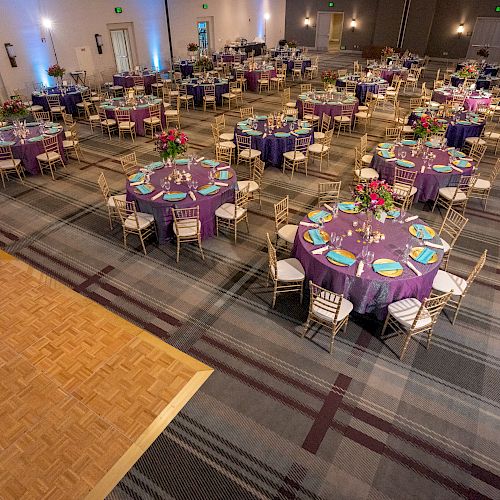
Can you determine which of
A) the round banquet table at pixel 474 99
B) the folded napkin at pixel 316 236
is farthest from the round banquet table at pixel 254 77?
the folded napkin at pixel 316 236

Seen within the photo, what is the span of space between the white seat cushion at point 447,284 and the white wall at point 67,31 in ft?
49.6

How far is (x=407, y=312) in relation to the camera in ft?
13.9

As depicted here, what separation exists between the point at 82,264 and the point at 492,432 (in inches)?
218

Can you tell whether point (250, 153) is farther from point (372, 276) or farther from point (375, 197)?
point (372, 276)

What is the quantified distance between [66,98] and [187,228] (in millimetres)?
9455

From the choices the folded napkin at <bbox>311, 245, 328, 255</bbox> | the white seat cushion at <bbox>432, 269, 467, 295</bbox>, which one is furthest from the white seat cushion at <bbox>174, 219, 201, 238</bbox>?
the white seat cushion at <bbox>432, 269, 467, 295</bbox>

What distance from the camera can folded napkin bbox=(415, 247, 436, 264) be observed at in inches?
173

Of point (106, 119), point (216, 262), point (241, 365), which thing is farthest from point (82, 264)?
point (106, 119)

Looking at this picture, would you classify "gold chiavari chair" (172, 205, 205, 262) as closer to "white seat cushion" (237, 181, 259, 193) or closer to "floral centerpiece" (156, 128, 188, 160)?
"floral centerpiece" (156, 128, 188, 160)

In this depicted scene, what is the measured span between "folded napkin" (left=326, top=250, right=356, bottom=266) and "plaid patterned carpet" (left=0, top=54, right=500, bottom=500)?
839mm

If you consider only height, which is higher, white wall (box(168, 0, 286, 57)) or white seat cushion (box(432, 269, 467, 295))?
white wall (box(168, 0, 286, 57))

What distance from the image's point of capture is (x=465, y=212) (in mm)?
7109

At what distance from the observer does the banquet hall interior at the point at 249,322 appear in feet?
11.2

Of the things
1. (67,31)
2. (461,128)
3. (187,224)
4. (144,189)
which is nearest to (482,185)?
(461,128)
